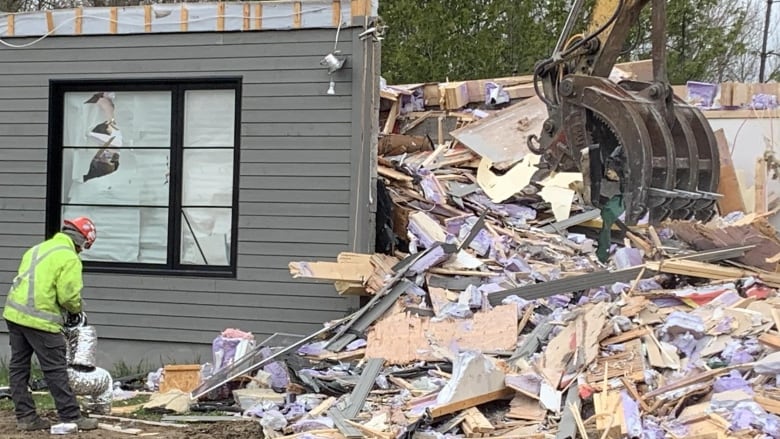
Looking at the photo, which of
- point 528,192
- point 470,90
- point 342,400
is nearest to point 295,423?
point 342,400

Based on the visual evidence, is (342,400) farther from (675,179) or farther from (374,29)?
(374,29)

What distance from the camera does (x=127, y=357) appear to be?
905cm

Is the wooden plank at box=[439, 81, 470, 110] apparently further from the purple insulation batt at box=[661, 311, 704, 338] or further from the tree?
the tree

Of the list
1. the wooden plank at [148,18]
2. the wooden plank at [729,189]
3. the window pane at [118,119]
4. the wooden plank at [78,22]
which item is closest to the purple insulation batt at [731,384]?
the wooden plank at [729,189]

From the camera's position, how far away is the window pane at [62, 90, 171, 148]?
9.12 meters

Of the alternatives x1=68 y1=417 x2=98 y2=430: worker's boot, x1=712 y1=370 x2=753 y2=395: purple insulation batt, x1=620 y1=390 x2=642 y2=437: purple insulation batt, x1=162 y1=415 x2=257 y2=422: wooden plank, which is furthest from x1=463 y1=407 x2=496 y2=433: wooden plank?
x1=68 y1=417 x2=98 y2=430: worker's boot

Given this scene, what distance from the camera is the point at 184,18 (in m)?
8.91

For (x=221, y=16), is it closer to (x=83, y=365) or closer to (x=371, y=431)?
(x=83, y=365)

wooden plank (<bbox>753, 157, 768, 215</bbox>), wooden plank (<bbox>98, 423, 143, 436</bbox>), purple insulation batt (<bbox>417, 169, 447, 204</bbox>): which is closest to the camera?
wooden plank (<bbox>98, 423, 143, 436</bbox>)

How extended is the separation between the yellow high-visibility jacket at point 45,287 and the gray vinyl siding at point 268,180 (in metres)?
2.38

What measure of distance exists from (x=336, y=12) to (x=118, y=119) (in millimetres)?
2718

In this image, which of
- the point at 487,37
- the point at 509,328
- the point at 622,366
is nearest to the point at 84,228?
the point at 509,328

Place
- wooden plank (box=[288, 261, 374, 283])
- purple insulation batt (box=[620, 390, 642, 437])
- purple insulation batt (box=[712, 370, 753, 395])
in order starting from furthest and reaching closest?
wooden plank (box=[288, 261, 374, 283]), purple insulation batt (box=[712, 370, 753, 395]), purple insulation batt (box=[620, 390, 642, 437])

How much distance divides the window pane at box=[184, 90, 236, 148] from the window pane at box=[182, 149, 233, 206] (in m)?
0.10
